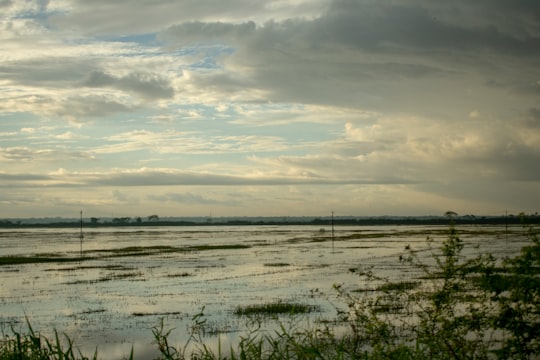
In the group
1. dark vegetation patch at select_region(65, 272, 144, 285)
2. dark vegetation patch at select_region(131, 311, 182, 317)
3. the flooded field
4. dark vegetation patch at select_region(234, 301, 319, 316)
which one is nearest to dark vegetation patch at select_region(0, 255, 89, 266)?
the flooded field

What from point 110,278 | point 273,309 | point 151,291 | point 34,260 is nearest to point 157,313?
point 273,309

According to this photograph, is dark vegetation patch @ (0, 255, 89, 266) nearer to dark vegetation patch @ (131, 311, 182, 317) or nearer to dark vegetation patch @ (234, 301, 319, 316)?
dark vegetation patch @ (131, 311, 182, 317)

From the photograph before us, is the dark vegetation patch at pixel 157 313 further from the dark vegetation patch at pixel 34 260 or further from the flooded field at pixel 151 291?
the dark vegetation patch at pixel 34 260

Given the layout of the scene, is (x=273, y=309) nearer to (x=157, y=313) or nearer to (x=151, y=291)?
(x=157, y=313)

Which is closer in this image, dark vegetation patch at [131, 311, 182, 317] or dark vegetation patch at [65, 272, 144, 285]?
dark vegetation patch at [131, 311, 182, 317]

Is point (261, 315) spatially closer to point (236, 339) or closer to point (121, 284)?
point (236, 339)

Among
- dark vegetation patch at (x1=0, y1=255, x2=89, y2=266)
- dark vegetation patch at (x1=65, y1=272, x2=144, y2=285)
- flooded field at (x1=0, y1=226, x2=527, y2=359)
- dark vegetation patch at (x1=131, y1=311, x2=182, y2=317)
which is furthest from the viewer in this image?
dark vegetation patch at (x1=0, y1=255, x2=89, y2=266)

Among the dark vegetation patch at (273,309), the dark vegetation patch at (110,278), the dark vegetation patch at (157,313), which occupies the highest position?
the dark vegetation patch at (273,309)

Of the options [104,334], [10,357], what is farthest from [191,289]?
[10,357]

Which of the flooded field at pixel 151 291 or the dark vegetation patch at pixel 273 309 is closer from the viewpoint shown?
the flooded field at pixel 151 291

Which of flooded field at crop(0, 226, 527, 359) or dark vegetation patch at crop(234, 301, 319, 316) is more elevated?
dark vegetation patch at crop(234, 301, 319, 316)

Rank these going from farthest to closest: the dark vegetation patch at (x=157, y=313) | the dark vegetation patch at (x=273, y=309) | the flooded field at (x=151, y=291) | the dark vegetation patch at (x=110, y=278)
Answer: the dark vegetation patch at (x=110, y=278) → the dark vegetation patch at (x=157, y=313) → the dark vegetation patch at (x=273, y=309) → the flooded field at (x=151, y=291)

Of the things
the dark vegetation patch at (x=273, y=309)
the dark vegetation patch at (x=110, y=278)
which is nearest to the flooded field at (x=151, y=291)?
the dark vegetation patch at (x=110, y=278)

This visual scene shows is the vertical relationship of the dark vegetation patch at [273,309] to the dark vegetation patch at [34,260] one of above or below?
above
